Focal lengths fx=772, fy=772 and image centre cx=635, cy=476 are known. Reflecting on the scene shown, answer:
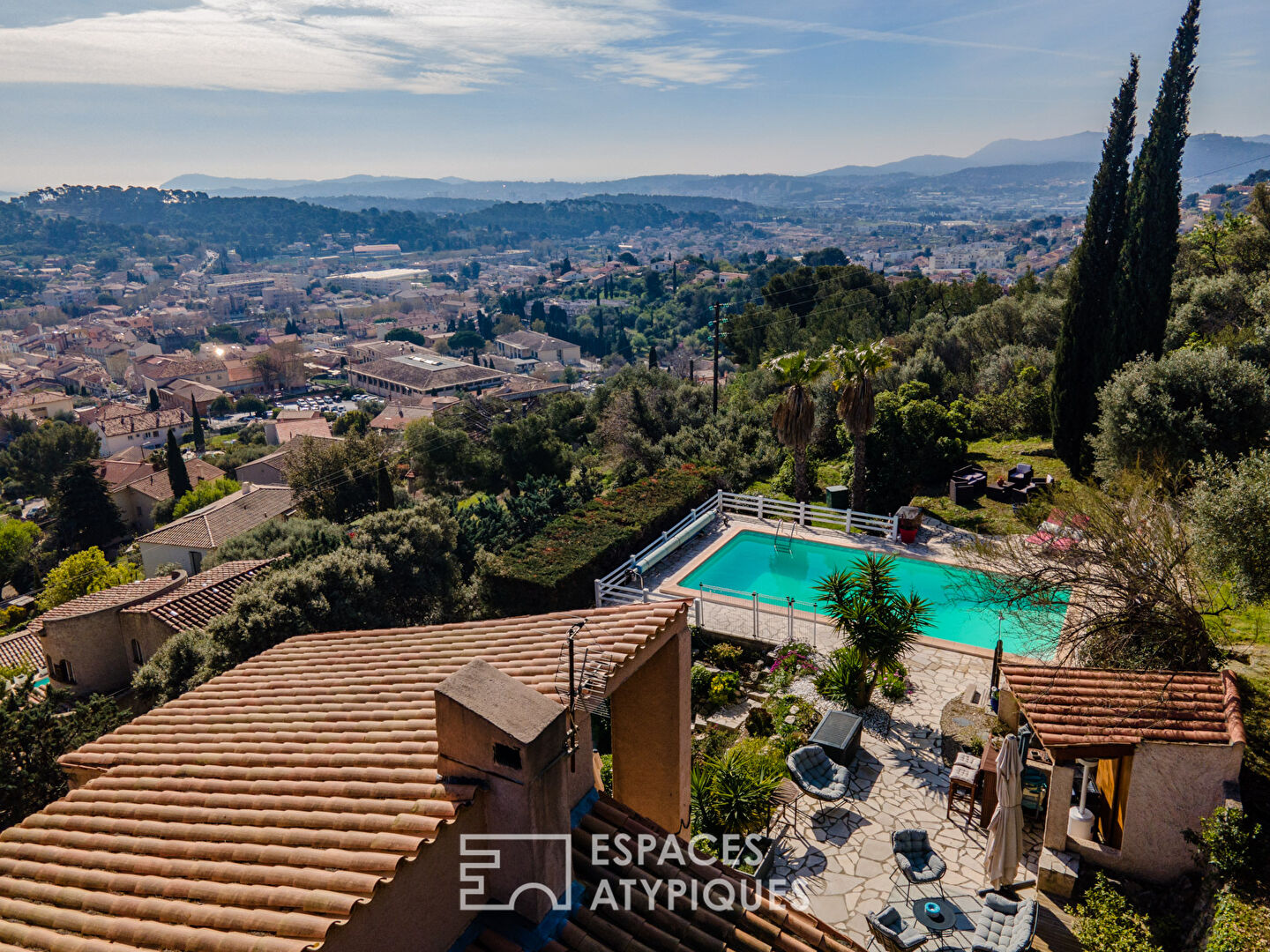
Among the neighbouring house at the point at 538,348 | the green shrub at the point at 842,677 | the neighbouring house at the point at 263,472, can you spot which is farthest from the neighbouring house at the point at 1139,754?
the neighbouring house at the point at 538,348

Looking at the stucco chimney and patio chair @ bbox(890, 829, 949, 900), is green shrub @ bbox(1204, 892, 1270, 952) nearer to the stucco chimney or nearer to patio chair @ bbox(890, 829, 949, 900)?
patio chair @ bbox(890, 829, 949, 900)

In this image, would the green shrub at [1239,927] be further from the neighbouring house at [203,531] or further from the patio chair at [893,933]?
the neighbouring house at [203,531]

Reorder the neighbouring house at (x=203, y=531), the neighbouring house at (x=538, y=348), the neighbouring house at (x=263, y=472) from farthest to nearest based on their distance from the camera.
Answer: the neighbouring house at (x=538, y=348) → the neighbouring house at (x=263, y=472) → the neighbouring house at (x=203, y=531)

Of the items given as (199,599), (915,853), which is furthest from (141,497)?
(915,853)

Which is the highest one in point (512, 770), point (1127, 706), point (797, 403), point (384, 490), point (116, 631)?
point (512, 770)

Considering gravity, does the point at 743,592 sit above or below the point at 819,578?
above

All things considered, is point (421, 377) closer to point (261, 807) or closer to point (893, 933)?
point (893, 933)

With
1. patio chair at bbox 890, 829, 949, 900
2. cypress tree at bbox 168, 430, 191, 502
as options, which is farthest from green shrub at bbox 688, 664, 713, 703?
cypress tree at bbox 168, 430, 191, 502
